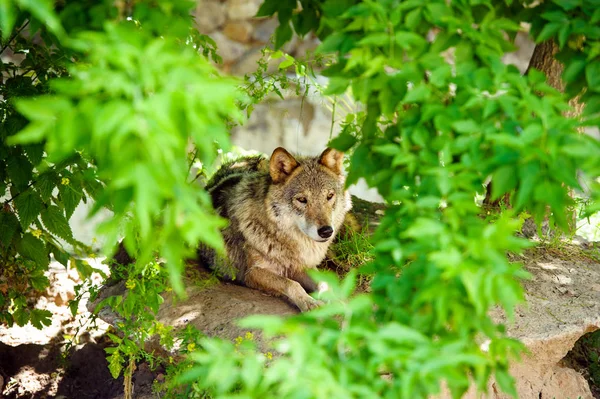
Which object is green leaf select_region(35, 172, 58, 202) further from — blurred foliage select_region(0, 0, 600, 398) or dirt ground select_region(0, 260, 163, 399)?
dirt ground select_region(0, 260, 163, 399)

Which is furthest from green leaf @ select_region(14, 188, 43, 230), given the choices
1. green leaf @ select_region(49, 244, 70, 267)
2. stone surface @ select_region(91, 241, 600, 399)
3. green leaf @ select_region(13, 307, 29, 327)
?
stone surface @ select_region(91, 241, 600, 399)

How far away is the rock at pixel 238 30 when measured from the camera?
10.3 metres

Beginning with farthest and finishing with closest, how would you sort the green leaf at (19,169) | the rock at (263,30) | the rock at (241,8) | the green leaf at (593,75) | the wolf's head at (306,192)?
the rock at (263,30) → the rock at (241,8) → the wolf's head at (306,192) → the green leaf at (19,169) → the green leaf at (593,75)

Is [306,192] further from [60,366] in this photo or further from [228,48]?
[228,48]

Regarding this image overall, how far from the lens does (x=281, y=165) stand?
4324 millimetres

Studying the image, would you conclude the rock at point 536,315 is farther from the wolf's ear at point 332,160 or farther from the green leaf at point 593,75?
the green leaf at point 593,75

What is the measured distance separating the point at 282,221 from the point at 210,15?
22.4 feet

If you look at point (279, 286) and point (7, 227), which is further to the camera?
point (279, 286)

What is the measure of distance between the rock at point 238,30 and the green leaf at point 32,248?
7309 millimetres

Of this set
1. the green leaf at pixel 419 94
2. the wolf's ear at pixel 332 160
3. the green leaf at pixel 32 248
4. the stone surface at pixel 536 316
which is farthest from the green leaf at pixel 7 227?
the green leaf at pixel 419 94

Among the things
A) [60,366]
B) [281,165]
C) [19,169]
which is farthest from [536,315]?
[60,366]

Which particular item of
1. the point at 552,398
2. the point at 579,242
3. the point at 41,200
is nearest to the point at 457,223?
the point at 41,200

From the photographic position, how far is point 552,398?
3.99m

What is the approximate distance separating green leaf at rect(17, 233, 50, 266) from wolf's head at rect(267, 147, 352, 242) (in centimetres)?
152
